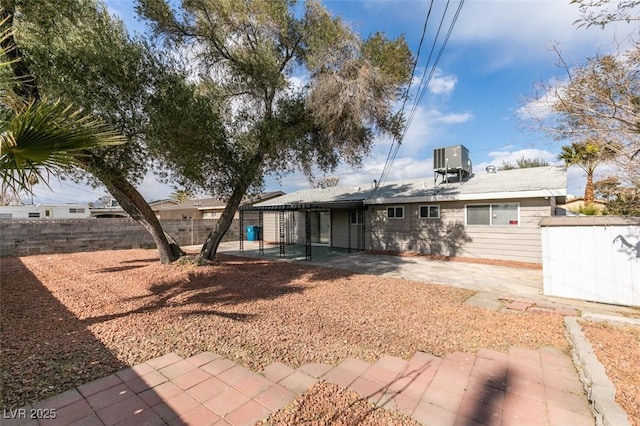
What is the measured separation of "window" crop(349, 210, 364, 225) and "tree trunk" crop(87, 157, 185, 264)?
24.4 feet

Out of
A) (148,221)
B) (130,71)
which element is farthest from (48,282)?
(130,71)

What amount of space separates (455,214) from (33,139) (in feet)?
36.2

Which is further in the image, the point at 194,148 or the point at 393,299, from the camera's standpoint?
the point at 194,148

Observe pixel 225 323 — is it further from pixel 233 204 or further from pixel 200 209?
pixel 200 209

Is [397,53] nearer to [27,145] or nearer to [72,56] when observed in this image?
[72,56]

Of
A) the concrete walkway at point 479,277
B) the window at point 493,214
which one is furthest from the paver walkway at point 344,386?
the window at point 493,214

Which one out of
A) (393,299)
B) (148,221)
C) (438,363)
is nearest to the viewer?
(438,363)

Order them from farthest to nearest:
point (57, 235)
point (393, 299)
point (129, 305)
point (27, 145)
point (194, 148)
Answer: point (57, 235)
point (194, 148)
point (393, 299)
point (129, 305)
point (27, 145)

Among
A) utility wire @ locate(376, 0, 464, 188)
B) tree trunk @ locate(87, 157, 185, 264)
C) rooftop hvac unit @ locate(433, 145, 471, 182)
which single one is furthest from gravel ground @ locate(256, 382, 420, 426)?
rooftop hvac unit @ locate(433, 145, 471, 182)

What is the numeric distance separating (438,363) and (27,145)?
173 inches

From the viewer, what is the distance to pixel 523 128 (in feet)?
18.8

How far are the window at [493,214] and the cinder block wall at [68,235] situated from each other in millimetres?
13582

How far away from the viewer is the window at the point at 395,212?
477 inches

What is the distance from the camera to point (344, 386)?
266 cm
